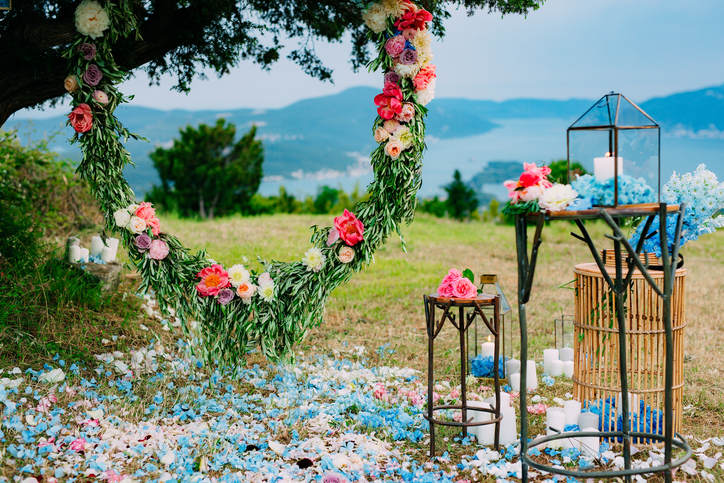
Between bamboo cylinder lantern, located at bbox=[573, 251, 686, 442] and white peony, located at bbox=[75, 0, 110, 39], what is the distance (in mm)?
3334

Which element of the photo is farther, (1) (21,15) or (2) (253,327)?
(1) (21,15)

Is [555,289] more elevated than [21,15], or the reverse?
[21,15]

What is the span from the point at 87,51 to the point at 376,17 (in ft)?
6.29

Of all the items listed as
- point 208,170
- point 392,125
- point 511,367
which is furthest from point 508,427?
point 208,170

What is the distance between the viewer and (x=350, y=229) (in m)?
3.67

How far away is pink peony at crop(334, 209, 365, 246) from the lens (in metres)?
3.64

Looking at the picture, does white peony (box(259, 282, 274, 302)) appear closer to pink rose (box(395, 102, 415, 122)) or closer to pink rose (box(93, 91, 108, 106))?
pink rose (box(395, 102, 415, 122))

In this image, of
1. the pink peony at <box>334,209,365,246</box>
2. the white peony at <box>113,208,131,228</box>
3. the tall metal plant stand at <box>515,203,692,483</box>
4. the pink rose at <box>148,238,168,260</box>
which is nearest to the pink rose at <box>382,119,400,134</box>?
the pink peony at <box>334,209,365,246</box>

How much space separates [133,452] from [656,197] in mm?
2752

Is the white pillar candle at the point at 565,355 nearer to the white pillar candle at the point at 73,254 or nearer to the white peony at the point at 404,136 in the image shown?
the white peony at the point at 404,136

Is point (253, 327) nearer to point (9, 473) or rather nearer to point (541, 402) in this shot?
point (9, 473)

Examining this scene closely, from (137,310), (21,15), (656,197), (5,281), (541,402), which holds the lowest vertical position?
(541,402)

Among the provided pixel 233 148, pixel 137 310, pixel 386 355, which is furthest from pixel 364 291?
pixel 233 148

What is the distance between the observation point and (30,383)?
355 centimetres
